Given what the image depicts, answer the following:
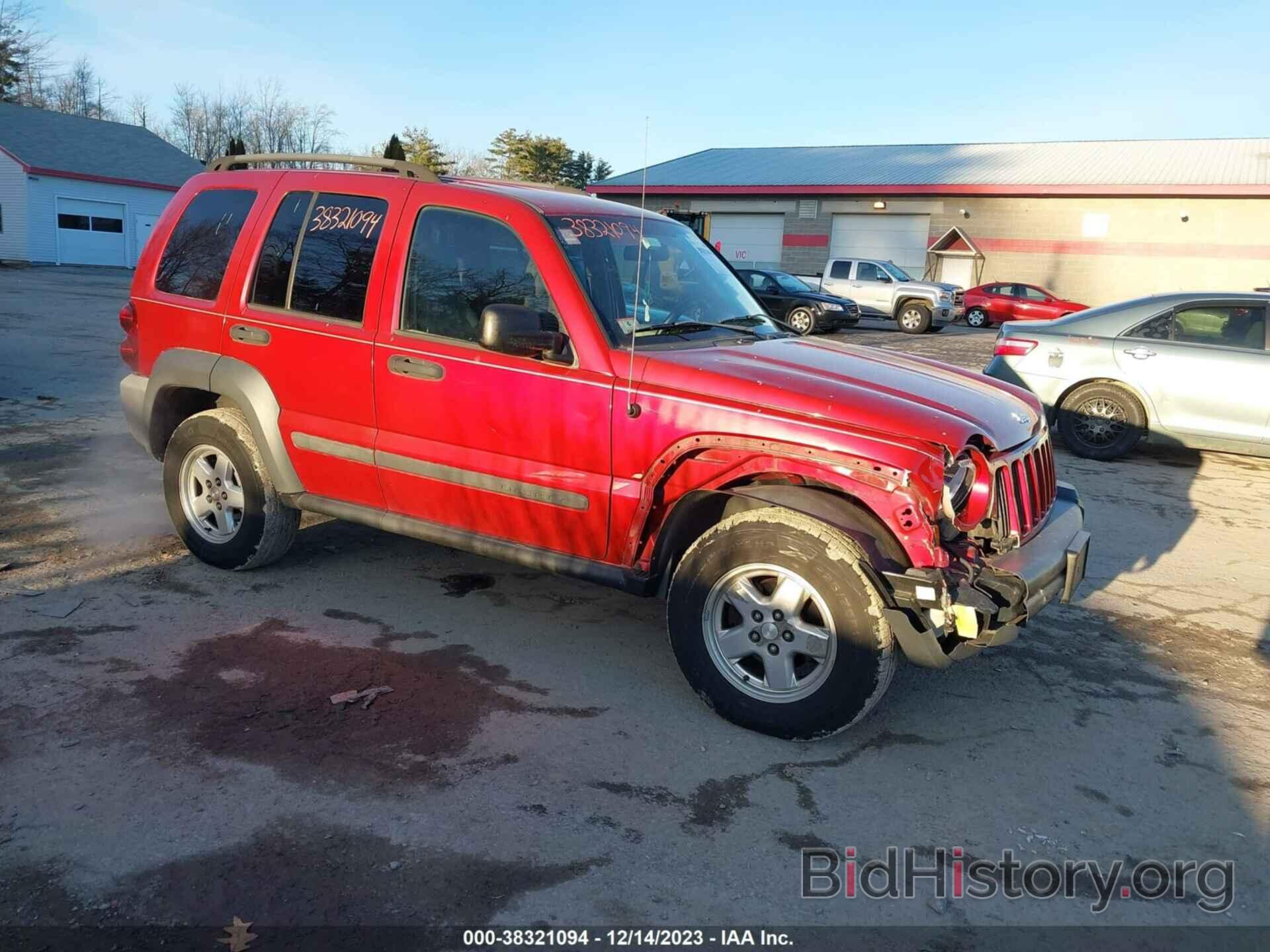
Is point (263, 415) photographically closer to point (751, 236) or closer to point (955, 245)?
point (955, 245)

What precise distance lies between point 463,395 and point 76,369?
31.4 feet

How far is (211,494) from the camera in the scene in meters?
5.32

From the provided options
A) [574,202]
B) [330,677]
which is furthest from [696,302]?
[330,677]

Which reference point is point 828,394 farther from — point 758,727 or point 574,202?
point 574,202

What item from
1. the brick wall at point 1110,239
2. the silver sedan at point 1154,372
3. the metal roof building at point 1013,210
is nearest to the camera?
the silver sedan at point 1154,372

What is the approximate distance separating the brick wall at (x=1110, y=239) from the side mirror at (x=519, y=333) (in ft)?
99.0

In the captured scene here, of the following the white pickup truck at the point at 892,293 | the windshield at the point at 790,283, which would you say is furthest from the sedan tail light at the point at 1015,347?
the white pickup truck at the point at 892,293

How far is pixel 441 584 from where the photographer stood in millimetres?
5383

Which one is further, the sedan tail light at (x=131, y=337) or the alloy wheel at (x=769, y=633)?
the sedan tail light at (x=131, y=337)

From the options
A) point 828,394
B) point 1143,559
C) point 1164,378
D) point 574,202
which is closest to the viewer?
point 828,394

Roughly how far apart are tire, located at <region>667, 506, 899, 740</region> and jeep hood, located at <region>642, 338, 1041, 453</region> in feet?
1.42

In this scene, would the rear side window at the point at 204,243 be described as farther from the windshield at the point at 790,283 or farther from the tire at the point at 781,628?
the windshield at the point at 790,283

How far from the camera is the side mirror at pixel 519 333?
3.91 m

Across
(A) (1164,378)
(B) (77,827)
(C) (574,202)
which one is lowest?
(B) (77,827)
